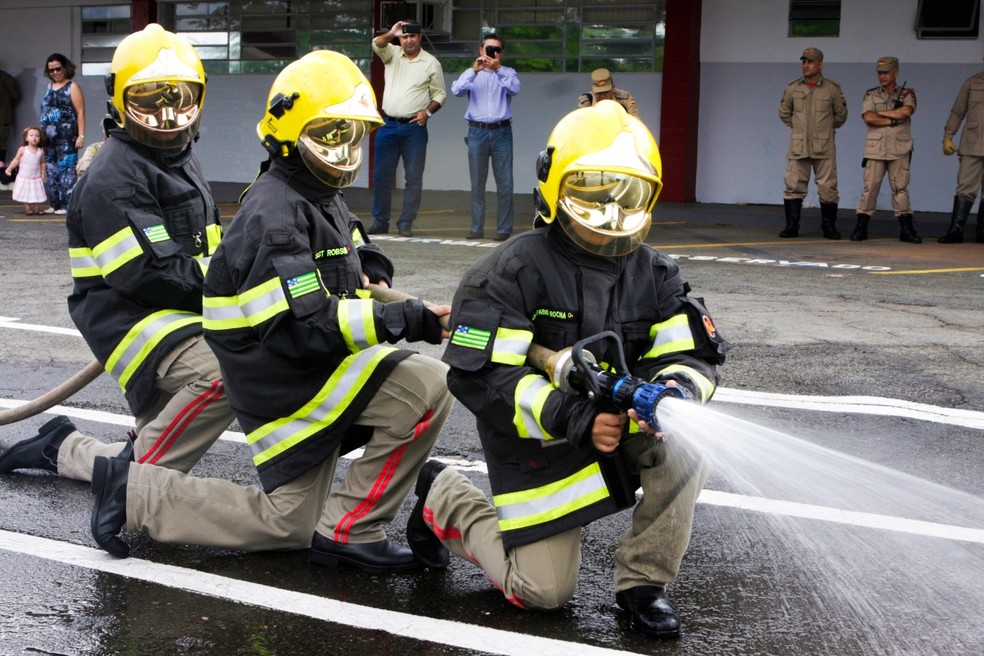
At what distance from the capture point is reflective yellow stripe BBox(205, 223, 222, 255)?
204 inches

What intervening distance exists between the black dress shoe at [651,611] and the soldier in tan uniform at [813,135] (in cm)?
1174

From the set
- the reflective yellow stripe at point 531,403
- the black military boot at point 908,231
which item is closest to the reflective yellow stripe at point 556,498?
the reflective yellow stripe at point 531,403

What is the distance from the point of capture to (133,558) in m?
4.36

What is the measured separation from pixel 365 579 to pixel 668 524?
1071 mm

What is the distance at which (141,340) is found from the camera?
4.79 meters

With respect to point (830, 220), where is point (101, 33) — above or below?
above

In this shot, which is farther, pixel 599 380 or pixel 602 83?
pixel 602 83

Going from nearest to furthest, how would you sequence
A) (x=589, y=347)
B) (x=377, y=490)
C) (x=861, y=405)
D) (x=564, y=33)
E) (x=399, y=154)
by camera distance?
A: (x=589, y=347), (x=377, y=490), (x=861, y=405), (x=399, y=154), (x=564, y=33)

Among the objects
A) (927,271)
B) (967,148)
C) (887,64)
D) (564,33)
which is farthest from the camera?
(564,33)

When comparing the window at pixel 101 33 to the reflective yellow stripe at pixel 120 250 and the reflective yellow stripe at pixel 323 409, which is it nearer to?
the reflective yellow stripe at pixel 120 250

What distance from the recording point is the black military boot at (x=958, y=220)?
1439 centimetres

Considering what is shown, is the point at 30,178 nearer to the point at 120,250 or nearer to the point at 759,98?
the point at 759,98

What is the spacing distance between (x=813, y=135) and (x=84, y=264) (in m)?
11.5

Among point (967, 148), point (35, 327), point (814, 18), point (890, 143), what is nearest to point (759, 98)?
point (814, 18)
